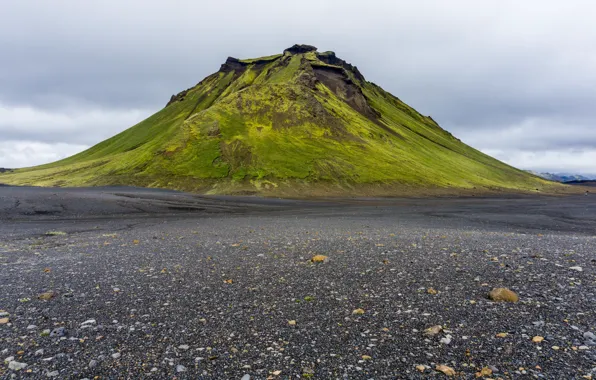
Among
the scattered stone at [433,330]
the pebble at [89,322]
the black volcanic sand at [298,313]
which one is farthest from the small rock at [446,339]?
the pebble at [89,322]

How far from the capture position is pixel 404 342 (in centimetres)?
824

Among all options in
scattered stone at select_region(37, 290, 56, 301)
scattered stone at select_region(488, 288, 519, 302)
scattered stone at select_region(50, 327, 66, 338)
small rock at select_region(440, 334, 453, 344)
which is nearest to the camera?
small rock at select_region(440, 334, 453, 344)

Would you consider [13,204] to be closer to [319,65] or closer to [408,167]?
[408,167]

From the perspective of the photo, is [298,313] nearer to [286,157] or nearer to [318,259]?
[318,259]

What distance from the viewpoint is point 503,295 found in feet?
35.3

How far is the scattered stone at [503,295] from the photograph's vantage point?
1064 cm

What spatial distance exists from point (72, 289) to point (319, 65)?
202545 millimetres

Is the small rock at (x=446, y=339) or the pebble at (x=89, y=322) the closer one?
the small rock at (x=446, y=339)

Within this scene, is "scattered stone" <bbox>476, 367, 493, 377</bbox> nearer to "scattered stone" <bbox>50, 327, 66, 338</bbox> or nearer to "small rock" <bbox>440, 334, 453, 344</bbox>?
"small rock" <bbox>440, 334, 453, 344</bbox>

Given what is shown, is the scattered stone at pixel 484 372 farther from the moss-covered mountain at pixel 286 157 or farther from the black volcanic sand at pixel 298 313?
the moss-covered mountain at pixel 286 157

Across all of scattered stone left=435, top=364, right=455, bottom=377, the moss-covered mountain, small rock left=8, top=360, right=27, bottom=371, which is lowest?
small rock left=8, top=360, right=27, bottom=371

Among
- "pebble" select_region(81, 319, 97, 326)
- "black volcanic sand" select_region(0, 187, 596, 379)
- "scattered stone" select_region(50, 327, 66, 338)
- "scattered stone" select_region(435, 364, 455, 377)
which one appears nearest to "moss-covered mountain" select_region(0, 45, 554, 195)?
"black volcanic sand" select_region(0, 187, 596, 379)

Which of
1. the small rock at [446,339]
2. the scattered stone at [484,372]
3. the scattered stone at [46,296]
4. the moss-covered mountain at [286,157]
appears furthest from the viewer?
the moss-covered mountain at [286,157]

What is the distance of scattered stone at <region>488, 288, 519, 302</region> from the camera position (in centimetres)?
1064
